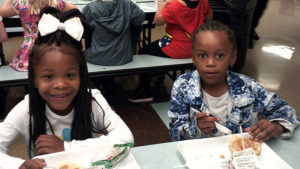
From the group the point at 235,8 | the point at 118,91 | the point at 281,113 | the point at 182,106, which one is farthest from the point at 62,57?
the point at 118,91

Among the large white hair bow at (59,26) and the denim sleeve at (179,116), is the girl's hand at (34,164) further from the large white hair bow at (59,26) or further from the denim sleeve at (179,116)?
the denim sleeve at (179,116)

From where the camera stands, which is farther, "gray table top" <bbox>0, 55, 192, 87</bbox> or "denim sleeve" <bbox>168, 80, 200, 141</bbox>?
"gray table top" <bbox>0, 55, 192, 87</bbox>

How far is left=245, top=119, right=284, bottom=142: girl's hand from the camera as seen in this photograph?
1131 millimetres

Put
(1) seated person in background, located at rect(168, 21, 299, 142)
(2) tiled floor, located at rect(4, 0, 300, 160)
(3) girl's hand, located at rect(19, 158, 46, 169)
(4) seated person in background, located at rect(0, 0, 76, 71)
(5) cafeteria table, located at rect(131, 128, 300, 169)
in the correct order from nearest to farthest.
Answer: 1. (3) girl's hand, located at rect(19, 158, 46, 169)
2. (5) cafeteria table, located at rect(131, 128, 300, 169)
3. (1) seated person in background, located at rect(168, 21, 299, 142)
4. (4) seated person in background, located at rect(0, 0, 76, 71)
5. (2) tiled floor, located at rect(4, 0, 300, 160)

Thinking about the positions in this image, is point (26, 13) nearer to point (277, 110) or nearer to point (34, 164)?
point (34, 164)

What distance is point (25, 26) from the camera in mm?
2506

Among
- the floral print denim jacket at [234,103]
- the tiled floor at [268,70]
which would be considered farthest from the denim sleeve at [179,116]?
the tiled floor at [268,70]

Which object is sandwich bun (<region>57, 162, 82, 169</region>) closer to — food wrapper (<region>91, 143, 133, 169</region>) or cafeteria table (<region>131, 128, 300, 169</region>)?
food wrapper (<region>91, 143, 133, 169</region>)

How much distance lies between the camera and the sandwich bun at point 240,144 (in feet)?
3.54

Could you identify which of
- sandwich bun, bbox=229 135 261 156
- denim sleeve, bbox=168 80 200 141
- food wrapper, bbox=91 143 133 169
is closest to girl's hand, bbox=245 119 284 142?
sandwich bun, bbox=229 135 261 156

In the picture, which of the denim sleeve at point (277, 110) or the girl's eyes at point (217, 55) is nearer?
the denim sleeve at point (277, 110)

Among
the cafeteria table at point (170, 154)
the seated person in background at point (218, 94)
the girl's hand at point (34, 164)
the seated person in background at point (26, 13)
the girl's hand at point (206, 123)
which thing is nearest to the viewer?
the girl's hand at point (34, 164)

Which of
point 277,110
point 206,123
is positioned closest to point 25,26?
point 206,123

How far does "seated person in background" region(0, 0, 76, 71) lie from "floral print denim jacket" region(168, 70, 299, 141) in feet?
4.93
